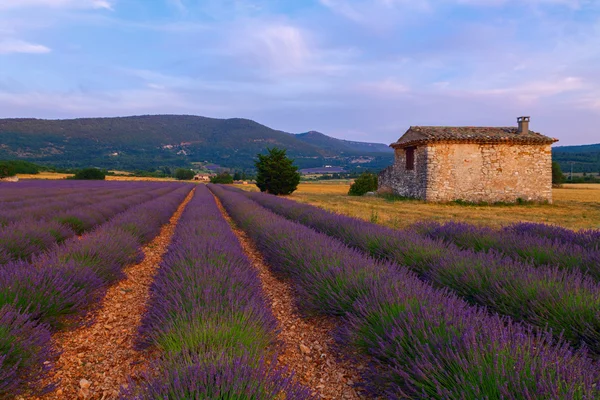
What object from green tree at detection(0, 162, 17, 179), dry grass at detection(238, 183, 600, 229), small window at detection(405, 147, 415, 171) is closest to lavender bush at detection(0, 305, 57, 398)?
dry grass at detection(238, 183, 600, 229)

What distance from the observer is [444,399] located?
1352 millimetres

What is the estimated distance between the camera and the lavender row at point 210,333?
Result: 52.2 inches

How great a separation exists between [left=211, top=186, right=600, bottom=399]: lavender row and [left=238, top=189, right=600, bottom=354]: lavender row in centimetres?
14

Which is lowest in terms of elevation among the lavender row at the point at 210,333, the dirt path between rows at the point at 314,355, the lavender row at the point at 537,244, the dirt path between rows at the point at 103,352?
the dirt path between rows at the point at 314,355

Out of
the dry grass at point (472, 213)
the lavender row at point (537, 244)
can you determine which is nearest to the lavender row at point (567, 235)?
the lavender row at point (537, 244)

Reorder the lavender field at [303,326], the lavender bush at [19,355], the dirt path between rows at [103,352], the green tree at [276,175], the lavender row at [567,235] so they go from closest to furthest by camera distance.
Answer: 1. the lavender field at [303,326]
2. the lavender bush at [19,355]
3. the dirt path between rows at [103,352]
4. the lavender row at [567,235]
5. the green tree at [276,175]

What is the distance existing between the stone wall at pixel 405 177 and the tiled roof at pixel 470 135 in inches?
24.9

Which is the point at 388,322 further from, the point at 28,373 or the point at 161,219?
the point at 161,219

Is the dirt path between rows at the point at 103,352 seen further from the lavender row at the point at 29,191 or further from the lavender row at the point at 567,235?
the lavender row at the point at 29,191

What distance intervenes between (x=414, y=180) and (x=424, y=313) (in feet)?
51.2

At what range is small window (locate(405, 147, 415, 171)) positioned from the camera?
16922mm

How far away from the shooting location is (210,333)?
76.7 inches

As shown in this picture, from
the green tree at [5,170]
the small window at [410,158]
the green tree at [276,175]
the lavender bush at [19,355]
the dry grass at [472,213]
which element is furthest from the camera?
the green tree at [5,170]

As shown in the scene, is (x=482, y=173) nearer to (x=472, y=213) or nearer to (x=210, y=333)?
(x=472, y=213)
